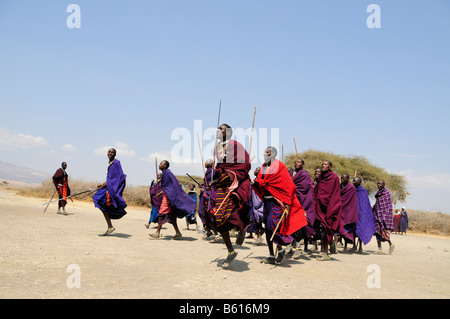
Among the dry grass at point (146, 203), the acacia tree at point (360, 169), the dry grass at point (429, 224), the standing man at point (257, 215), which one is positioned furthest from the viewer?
the acacia tree at point (360, 169)

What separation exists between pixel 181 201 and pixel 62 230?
343 cm

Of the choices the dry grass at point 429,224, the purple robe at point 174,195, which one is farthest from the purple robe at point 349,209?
the dry grass at point 429,224

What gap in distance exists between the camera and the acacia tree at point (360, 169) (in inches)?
1302

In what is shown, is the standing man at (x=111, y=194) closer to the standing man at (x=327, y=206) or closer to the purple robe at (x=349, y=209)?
the standing man at (x=327, y=206)

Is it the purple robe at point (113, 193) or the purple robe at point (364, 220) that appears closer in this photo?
the purple robe at point (113, 193)

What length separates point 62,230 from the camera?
32.6 feet

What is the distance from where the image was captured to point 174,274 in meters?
5.55

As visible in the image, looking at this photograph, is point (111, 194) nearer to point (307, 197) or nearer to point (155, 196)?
point (155, 196)

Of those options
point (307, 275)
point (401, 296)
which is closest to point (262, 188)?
point (307, 275)

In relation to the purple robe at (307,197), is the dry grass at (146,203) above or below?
below

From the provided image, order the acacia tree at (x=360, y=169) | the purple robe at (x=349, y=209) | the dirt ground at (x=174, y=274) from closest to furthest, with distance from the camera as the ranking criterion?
1. the dirt ground at (x=174, y=274)
2. the purple robe at (x=349, y=209)
3. the acacia tree at (x=360, y=169)

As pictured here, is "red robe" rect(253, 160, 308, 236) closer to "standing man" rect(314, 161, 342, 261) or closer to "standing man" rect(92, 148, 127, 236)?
"standing man" rect(314, 161, 342, 261)

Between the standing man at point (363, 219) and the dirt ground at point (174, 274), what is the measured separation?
1.91 metres
